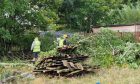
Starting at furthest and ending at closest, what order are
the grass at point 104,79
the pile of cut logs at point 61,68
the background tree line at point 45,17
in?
1. the background tree line at point 45,17
2. the pile of cut logs at point 61,68
3. the grass at point 104,79

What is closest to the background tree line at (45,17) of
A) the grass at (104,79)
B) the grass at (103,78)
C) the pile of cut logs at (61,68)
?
the pile of cut logs at (61,68)

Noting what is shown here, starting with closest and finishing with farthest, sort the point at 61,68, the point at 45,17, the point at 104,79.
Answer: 1. the point at 104,79
2. the point at 61,68
3. the point at 45,17

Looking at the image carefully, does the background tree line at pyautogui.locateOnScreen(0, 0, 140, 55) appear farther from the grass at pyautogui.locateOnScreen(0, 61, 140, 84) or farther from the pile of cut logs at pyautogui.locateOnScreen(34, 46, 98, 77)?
the grass at pyautogui.locateOnScreen(0, 61, 140, 84)

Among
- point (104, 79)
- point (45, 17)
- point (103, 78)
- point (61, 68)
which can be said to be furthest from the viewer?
point (45, 17)

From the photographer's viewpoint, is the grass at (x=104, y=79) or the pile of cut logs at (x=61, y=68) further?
the pile of cut logs at (x=61, y=68)

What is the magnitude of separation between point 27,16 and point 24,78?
11.5 m

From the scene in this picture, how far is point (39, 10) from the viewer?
1147 inches

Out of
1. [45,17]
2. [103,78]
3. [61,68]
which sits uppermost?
[45,17]

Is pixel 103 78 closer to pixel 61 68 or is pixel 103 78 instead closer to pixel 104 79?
pixel 104 79

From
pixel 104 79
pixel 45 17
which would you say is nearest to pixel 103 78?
pixel 104 79

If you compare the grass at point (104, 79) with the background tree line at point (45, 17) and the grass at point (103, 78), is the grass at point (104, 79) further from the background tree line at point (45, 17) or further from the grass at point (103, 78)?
the background tree line at point (45, 17)

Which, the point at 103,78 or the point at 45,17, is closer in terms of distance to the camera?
the point at 103,78

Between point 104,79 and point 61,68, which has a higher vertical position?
point 61,68

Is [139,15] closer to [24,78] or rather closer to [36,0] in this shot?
[36,0]
